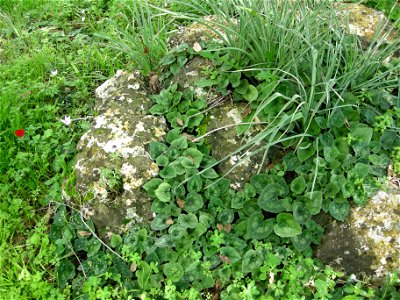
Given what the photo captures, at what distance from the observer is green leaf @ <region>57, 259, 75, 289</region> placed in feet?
8.32

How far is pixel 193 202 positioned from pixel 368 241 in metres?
1.06

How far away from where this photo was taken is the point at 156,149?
2.70 meters

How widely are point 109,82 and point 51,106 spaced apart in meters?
0.60

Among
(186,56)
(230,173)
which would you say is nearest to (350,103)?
(230,173)

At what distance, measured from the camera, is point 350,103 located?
2582 millimetres

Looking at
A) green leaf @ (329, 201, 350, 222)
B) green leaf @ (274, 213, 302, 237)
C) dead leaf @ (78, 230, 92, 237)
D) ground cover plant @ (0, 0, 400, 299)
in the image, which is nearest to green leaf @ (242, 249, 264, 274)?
ground cover plant @ (0, 0, 400, 299)

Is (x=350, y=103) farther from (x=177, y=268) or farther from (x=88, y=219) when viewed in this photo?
(x=88, y=219)

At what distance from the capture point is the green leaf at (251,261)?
2391 millimetres

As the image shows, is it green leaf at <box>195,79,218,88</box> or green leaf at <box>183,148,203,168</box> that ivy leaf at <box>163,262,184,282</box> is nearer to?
green leaf at <box>183,148,203,168</box>

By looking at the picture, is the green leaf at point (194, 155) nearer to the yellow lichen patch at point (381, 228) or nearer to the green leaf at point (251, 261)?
the green leaf at point (251, 261)

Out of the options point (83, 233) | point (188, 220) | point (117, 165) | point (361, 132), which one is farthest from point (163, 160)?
point (361, 132)

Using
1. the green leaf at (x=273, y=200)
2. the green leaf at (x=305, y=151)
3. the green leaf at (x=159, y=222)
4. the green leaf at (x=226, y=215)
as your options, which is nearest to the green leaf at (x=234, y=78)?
the green leaf at (x=305, y=151)

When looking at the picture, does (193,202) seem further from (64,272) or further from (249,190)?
(64,272)

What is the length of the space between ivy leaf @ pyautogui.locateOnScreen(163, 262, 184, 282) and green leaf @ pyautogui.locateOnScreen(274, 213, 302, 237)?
62 centimetres
